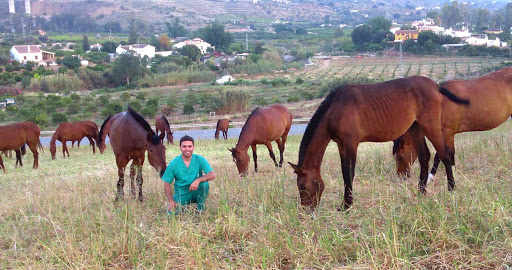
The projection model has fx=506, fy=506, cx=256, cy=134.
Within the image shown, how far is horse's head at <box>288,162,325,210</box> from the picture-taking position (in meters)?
6.42

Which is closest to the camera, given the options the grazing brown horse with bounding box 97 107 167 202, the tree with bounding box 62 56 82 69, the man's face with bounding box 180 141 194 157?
the man's face with bounding box 180 141 194 157

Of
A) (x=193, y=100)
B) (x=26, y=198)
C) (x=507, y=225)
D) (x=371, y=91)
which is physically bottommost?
(x=193, y=100)

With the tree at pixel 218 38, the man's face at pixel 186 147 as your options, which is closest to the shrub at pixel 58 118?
the man's face at pixel 186 147

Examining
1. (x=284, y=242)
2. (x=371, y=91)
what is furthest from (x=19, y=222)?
(x=371, y=91)

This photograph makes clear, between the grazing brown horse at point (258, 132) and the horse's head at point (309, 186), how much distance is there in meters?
3.74

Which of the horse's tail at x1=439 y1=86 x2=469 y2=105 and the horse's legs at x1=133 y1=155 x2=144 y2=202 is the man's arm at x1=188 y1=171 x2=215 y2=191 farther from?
the horse's tail at x1=439 y1=86 x2=469 y2=105

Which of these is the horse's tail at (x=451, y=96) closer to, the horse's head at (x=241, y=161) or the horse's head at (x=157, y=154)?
the horse's head at (x=157, y=154)

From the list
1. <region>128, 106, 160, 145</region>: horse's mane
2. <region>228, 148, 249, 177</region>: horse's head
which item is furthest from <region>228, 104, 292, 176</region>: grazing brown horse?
<region>128, 106, 160, 145</region>: horse's mane

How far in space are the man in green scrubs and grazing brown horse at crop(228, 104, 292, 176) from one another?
3533 mm

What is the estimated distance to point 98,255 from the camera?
5086mm

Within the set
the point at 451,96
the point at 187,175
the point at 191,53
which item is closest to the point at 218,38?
the point at 191,53

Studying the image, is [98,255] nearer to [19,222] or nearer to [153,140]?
[19,222]

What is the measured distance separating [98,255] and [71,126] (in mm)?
17768

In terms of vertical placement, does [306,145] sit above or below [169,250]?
above
